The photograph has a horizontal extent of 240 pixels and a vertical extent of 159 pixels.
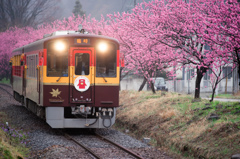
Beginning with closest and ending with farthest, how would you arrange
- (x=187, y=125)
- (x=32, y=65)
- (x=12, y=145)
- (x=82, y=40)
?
(x=12, y=145) → (x=187, y=125) → (x=82, y=40) → (x=32, y=65)

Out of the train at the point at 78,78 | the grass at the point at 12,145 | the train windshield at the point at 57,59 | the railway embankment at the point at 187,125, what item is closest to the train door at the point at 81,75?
the train at the point at 78,78

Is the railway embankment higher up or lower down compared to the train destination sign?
lower down

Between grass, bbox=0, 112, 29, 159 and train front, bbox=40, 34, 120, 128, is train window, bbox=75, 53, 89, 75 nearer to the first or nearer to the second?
train front, bbox=40, 34, 120, 128

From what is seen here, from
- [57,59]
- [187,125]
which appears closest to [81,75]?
[57,59]

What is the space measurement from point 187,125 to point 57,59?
4219mm

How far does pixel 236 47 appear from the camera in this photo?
371 inches

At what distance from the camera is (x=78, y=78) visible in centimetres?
1061

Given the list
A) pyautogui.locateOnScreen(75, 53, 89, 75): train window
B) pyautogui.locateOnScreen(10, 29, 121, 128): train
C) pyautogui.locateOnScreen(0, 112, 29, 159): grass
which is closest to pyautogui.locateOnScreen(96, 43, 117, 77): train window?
pyautogui.locateOnScreen(10, 29, 121, 128): train

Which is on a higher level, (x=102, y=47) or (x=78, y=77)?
(x=102, y=47)

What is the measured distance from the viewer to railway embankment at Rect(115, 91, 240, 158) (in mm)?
8438

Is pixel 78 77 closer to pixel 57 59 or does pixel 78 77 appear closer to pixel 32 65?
pixel 57 59

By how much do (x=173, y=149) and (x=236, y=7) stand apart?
4.00 m

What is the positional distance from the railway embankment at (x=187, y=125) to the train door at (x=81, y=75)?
91.1 inches

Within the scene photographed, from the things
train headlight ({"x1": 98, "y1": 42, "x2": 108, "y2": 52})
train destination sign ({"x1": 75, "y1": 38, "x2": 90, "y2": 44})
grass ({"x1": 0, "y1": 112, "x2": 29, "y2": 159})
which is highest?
train destination sign ({"x1": 75, "y1": 38, "x2": 90, "y2": 44})
